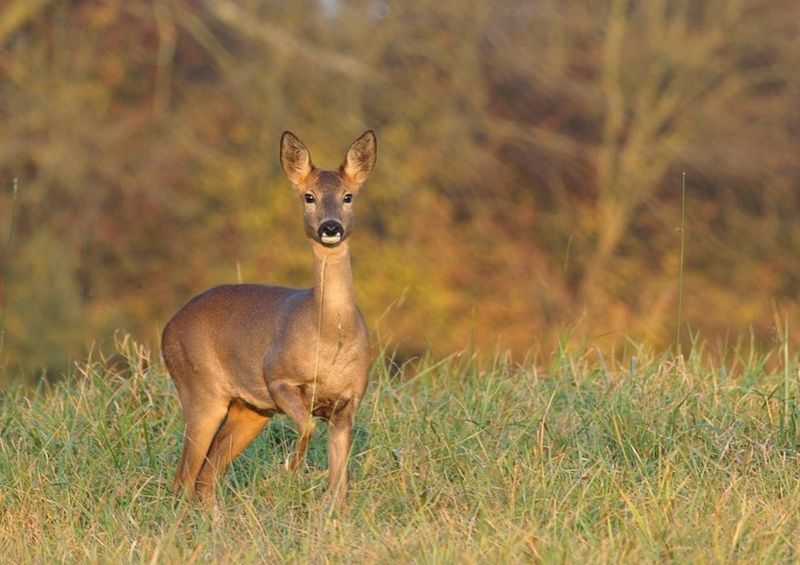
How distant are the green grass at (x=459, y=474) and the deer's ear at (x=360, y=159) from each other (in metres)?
0.91

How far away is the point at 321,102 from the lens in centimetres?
1856

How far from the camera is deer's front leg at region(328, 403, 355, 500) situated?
6.16 meters

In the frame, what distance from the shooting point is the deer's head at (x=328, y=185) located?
6230mm

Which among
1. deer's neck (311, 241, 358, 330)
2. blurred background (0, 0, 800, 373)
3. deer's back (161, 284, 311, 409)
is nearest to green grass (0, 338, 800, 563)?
deer's back (161, 284, 311, 409)

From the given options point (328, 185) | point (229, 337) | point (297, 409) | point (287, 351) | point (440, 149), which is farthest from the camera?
point (440, 149)

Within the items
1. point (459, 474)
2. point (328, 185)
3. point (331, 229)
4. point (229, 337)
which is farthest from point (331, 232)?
point (459, 474)

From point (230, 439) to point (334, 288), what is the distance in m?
0.80

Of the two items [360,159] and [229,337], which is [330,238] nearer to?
[360,159]

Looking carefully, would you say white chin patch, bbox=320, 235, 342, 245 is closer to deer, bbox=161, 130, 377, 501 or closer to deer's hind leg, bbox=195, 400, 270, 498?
deer, bbox=161, 130, 377, 501

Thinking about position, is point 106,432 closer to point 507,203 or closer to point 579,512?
point 579,512

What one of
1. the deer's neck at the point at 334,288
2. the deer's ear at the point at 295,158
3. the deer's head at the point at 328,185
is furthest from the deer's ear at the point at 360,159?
the deer's neck at the point at 334,288

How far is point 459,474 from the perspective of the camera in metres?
6.16

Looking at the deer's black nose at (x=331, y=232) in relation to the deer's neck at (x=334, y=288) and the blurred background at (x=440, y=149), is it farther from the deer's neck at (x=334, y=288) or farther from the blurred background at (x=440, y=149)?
the blurred background at (x=440, y=149)

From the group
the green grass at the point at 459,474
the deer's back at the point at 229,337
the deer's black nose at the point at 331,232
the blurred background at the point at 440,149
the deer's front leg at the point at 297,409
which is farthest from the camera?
the blurred background at the point at 440,149
